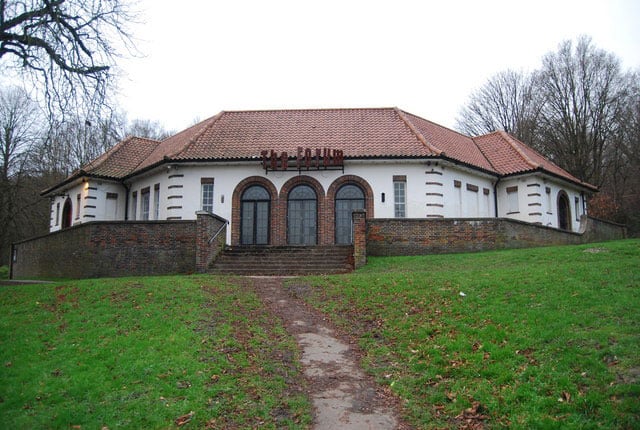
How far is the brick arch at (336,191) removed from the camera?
78.6 feet

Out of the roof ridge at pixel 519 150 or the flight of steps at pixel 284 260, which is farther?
the roof ridge at pixel 519 150

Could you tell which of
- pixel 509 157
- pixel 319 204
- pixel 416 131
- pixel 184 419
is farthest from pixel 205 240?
pixel 509 157

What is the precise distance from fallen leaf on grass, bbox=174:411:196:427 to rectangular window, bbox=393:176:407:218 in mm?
18107

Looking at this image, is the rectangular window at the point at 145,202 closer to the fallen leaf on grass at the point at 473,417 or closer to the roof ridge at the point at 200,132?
the roof ridge at the point at 200,132

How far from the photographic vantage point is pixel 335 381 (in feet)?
27.0

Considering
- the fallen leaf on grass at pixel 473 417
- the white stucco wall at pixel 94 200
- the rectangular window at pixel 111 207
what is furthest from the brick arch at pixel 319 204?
the fallen leaf on grass at pixel 473 417

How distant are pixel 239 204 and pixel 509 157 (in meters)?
15.2

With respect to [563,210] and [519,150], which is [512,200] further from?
[563,210]

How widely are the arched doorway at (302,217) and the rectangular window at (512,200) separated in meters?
10.6

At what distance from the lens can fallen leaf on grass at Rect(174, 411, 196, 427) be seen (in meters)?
6.49

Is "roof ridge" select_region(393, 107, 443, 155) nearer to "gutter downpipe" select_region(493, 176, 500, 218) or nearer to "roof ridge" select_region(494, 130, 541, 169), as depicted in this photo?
"gutter downpipe" select_region(493, 176, 500, 218)

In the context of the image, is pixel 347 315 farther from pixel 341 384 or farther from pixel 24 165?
pixel 24 165

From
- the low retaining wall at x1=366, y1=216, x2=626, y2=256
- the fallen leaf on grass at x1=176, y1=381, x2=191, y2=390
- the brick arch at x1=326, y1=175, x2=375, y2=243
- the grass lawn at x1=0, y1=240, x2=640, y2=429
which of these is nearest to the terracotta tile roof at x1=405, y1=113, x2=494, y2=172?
the brick arch at x1=326, y1=175, x2=375, y2=243

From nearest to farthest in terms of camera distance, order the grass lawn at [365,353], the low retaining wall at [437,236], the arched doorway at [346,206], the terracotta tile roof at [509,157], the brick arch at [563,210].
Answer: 1. the grass lawn at [365,353]
2. the low retaining wall at [437,236]
3. the arched doorway at [346,206]
4. the terracotta tile roof at [509,157]
5. the brick arch at [563,210]
